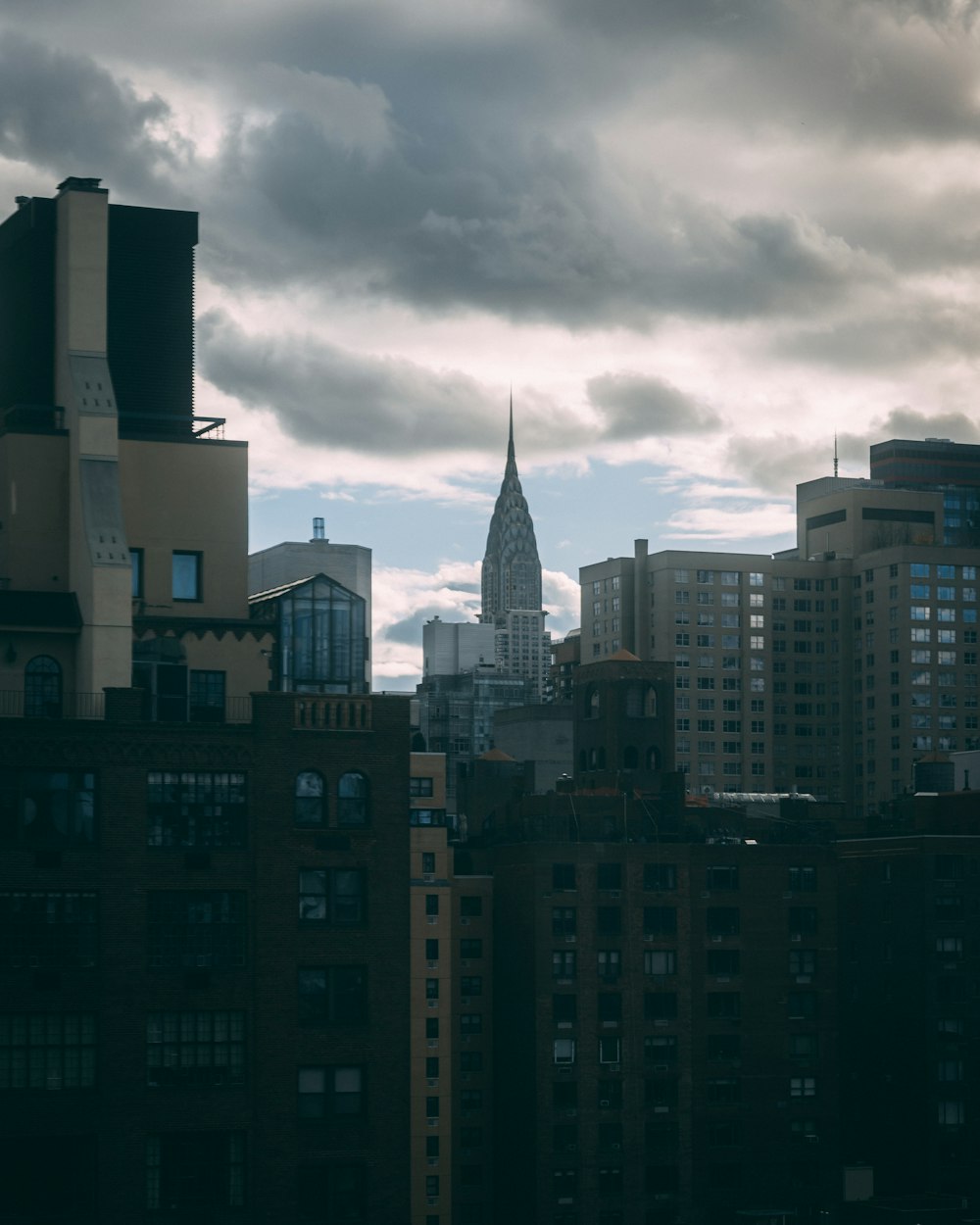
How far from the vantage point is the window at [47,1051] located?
298 ft

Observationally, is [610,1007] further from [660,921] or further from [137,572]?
[137,572]

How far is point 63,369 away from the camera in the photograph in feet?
341

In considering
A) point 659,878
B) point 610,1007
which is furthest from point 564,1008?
point 659,878

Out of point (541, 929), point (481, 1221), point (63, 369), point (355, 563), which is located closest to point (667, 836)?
point (541, 929)

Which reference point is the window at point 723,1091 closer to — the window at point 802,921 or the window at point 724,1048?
the window at point 724,1048

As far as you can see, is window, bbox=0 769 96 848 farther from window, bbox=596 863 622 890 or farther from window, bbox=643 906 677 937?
window, bbox=643 906 677 937

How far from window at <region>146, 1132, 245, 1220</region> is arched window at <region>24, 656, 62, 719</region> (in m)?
19.0

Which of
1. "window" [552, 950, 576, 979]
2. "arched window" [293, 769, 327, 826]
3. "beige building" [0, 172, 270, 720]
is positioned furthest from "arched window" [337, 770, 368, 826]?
"window" [552, 950, 576, 979]

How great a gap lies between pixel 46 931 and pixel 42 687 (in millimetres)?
12377

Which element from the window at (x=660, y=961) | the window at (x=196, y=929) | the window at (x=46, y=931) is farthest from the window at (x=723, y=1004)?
the window at (x=46, y=931)

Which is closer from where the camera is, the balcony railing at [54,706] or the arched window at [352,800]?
the arched window at [352,800]

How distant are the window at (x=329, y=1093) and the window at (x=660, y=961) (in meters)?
46.3

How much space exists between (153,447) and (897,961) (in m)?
67.5

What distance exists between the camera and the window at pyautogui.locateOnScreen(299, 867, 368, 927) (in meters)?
95.8
